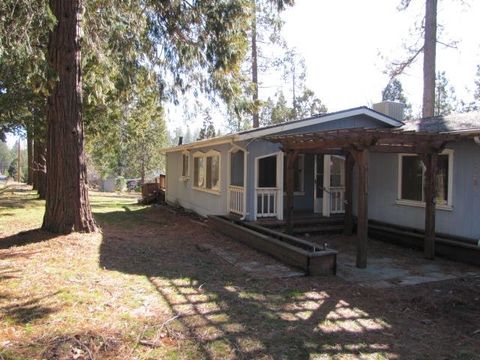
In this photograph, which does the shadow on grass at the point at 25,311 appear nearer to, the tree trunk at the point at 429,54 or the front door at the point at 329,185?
the front door at the point at 329,185

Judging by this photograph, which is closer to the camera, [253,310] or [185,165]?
[253,310]

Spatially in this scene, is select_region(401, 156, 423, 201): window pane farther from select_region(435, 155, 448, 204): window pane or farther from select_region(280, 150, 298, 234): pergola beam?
select_region(280, 150, 298, 234): pergola beam

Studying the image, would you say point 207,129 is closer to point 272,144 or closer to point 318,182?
point 318,182

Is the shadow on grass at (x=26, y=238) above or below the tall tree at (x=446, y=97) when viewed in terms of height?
below

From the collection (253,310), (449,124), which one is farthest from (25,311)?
(449,124)

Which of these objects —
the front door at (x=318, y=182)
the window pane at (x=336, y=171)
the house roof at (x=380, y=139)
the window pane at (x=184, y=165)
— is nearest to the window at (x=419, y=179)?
the house roof at (x=380, y=139)

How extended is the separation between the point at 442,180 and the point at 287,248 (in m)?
4.36

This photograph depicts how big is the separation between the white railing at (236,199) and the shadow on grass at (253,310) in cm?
349

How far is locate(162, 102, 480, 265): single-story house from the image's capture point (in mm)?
8125

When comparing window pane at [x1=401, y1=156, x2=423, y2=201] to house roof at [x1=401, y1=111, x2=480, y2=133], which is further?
window pane at [x1=401, y1=156, x2=423, y2=201]

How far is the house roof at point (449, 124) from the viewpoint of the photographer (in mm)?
8492

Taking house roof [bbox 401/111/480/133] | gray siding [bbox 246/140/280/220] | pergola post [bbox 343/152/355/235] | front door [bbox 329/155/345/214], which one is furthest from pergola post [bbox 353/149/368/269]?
front door [bbox 329/155/345/214]

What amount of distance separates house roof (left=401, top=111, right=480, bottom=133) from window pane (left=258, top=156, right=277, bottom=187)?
3.86 metres

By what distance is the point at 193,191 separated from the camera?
619 inches
